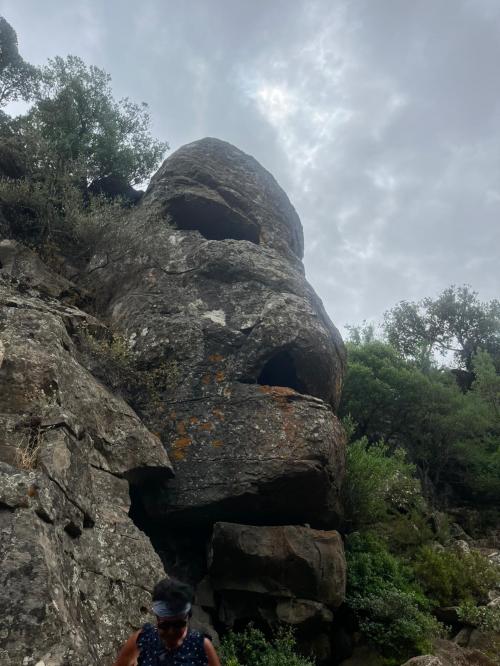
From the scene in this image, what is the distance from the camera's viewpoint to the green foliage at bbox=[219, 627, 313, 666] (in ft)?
29.1

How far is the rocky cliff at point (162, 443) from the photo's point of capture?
5973 mm

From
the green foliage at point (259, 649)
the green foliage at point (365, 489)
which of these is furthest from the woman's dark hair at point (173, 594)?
the green foliage at point (365, 489)

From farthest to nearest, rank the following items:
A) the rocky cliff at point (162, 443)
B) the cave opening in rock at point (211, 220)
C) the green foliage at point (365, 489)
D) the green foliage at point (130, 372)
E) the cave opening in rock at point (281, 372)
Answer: the cave opening in rock at point (211, 220)
the green foliage at point (365, 489)
the cave opening in rock at point (281, 372)
the green foliage at point (130, 372)
the rocky cliff at point (162, 443)

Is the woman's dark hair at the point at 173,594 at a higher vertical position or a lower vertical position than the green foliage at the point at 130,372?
lower

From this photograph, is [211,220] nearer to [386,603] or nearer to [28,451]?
[28,451]

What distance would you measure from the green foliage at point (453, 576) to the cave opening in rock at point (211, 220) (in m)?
10.5

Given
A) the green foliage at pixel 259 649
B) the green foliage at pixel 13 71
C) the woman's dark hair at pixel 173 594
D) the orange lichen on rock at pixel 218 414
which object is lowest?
the green foliage at pixel 259 649

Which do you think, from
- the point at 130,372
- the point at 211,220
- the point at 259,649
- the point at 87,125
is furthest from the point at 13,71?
the point at 259,649

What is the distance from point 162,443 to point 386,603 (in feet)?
18.5

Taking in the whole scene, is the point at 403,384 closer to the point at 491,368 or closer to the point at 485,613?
the point at 491,368

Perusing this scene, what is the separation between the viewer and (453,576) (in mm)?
13273

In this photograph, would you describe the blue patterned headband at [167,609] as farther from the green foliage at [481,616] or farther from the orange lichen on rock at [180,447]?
the green foliage at [481,616]

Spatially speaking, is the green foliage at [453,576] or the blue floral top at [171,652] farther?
the green foliage at [453,576]

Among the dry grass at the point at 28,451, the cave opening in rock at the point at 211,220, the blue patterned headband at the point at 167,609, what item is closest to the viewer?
the blue patterned headband at the point at 167,609
